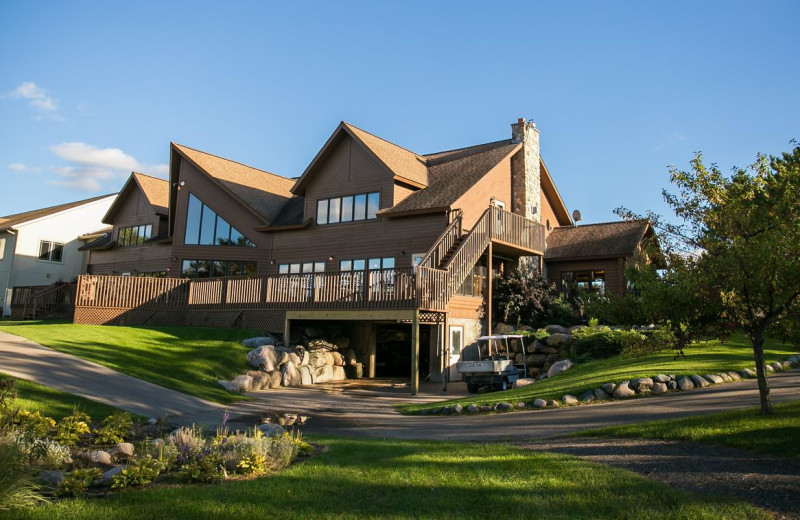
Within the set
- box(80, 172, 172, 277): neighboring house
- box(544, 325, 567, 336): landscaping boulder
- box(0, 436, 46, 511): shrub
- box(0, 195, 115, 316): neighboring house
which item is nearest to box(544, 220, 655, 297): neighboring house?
box(544, 325, 567, 336): landscaping boulder

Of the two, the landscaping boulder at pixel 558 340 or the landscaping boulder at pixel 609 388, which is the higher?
the landscaping boulder at pixel 558 340

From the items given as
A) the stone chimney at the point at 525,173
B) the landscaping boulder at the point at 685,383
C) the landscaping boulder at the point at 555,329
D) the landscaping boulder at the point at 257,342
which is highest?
the stone chimney at the point at 525,173

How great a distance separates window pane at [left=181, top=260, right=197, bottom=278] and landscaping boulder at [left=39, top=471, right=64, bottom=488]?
2688 centimetres

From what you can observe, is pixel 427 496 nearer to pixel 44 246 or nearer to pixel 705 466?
pixel 705 466

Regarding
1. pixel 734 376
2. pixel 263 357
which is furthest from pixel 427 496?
pixel 263 357

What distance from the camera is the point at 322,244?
28.9 m

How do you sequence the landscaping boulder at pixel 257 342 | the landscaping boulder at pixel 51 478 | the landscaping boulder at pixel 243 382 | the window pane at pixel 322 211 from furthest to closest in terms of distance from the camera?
the window pane at pixel 322 211 < the landscaping boulder at pixel 257 342 < the landscaping boulder at pixel 243 382 < the landscaping boulder at pixel 51 478

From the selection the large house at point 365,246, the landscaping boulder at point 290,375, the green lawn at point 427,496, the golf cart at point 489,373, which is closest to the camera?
the green lawn at point 427,496

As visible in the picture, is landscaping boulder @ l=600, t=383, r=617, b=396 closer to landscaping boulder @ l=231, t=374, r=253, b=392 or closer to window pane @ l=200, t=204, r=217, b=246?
landscaping boulder @ l=231, t=374, r=253, b=392

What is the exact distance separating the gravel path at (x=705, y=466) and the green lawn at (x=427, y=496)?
1.22ft

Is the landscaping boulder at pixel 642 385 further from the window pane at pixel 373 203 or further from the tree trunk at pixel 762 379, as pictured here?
the window pane at pixel 373 203

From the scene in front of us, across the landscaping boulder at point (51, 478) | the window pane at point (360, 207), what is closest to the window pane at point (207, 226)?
the window pane at point (360, 207)

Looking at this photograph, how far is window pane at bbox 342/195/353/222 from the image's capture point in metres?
28.2

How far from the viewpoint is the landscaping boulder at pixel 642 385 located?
46.6 ft
